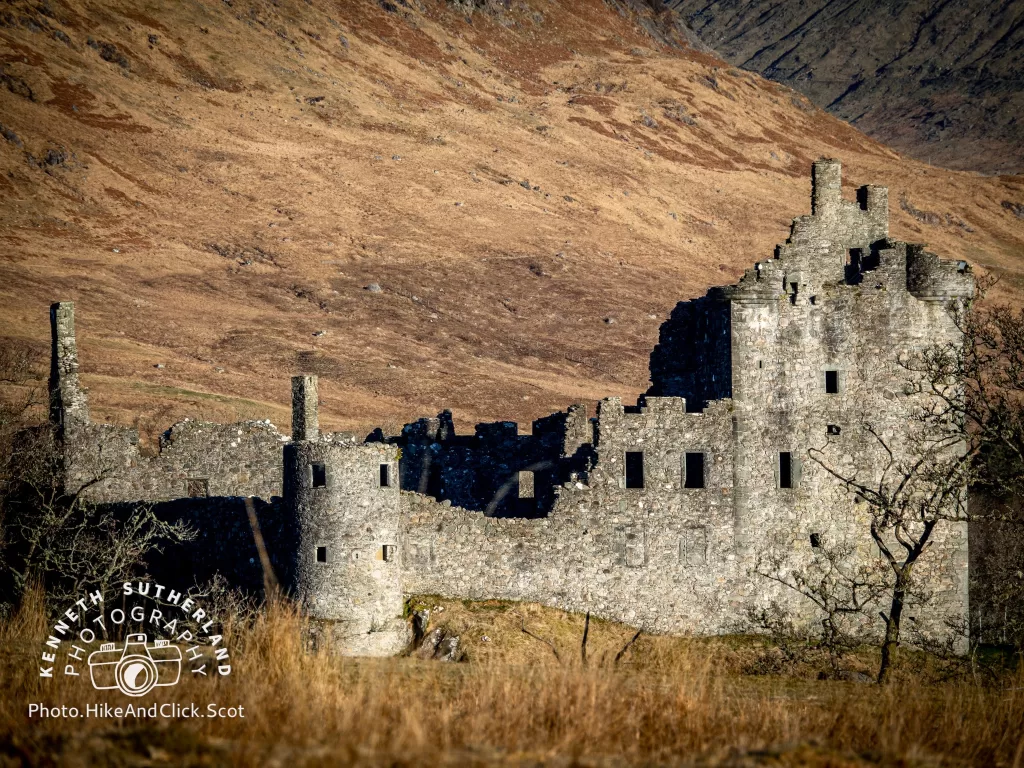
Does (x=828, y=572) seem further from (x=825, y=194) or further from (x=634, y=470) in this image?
(x=825, y=194)

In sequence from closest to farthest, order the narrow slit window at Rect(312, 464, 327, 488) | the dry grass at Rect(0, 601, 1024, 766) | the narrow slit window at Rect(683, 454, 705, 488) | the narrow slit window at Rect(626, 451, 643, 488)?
the dry grass at Rect(0, 601, 1024, 766) < the narrow slit window at Rect(312, 464, 327, 488) < the narrow slit window at Rect(626, 451, 643, 488) < the narrow slit window at Rect(683, 454, 705, 488)

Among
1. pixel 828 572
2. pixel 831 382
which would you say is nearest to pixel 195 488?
pixel 828 572

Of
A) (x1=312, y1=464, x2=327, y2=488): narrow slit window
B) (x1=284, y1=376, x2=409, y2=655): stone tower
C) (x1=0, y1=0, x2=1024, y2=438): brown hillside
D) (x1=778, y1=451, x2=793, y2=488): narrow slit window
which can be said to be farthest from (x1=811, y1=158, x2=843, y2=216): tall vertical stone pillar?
(x1=0, y1=0, x2=1024, y2=438): brown hillside

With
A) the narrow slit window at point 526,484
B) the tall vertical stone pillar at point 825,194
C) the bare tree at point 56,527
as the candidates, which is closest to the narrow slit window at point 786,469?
the narrow slit window at point 526,484

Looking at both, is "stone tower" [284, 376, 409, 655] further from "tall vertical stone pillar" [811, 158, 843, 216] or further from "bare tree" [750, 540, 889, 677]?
"tall vertical stone pillar" [811, 158, 843, 216]

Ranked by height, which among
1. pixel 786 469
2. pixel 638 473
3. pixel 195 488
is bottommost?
pixel 195 488

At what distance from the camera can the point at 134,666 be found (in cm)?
2136

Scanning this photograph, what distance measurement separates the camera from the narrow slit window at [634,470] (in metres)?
39.7

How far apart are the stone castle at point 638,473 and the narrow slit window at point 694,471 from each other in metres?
0.07

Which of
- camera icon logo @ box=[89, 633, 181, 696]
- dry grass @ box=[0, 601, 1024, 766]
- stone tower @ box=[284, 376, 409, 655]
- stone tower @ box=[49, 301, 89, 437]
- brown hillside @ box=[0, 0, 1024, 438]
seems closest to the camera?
dry grass @ box=[0, 601, 1024, 766]

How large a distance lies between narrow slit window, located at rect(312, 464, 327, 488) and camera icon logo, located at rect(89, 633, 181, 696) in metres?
11.8

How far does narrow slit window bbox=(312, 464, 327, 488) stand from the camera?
118 ft

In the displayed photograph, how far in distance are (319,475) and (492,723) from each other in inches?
723

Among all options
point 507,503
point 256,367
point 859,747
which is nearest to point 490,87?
point 256,367
